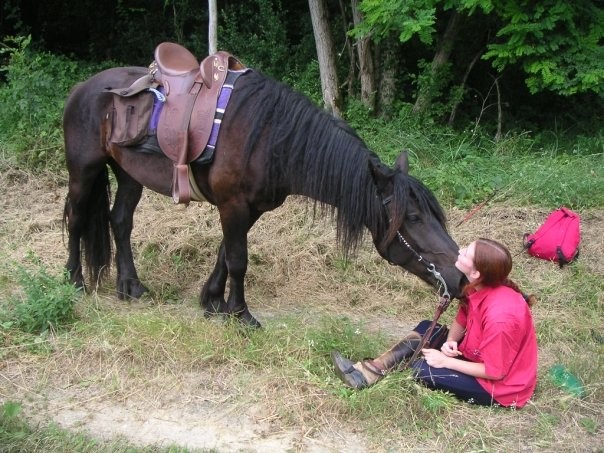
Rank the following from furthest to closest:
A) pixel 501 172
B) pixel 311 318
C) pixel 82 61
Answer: pixel 82 61, pixel 501 172, pixel 311 318

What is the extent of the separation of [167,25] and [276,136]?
25.3ft

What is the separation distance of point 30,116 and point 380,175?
513 centimetres

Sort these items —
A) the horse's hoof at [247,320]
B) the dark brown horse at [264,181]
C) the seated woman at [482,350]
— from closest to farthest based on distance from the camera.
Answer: the seated woman at [482,350] → the dark brown horse at [264,181] → the horse's hoof at [247,320]

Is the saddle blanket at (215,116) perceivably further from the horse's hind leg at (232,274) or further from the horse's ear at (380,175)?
the horse's ear at (380,175)

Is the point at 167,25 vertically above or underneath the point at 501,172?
above

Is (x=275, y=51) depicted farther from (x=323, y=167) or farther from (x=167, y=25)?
(x=323, y=167)

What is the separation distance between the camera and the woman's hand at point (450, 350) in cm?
296

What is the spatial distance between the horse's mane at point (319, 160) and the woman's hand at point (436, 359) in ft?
1.99

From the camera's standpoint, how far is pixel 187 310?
4219 mm

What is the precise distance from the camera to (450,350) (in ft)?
9.71

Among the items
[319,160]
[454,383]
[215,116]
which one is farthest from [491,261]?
[215,116]

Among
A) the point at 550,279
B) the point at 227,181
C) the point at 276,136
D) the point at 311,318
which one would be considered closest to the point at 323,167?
the point at 276,136

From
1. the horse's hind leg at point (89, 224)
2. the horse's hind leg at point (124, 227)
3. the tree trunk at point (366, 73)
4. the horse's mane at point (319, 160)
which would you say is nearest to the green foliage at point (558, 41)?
the tree trunk at point (366, 73)

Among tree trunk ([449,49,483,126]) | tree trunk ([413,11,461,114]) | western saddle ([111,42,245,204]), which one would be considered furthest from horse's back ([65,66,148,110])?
tree trunk ([449,49,483,126])
